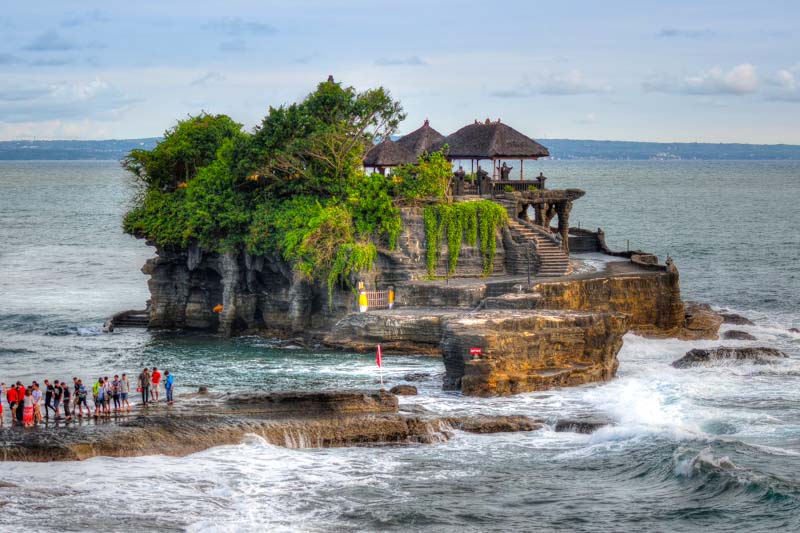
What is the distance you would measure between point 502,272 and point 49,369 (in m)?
19.8

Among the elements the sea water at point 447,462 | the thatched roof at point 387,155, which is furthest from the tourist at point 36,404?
the thatched roof at point 387,155

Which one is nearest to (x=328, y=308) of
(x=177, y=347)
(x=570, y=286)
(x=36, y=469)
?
(x=177, y=347)

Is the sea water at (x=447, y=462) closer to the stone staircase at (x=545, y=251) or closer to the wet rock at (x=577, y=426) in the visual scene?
the wet rock at (x=577, y=426)

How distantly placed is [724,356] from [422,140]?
20334 mm

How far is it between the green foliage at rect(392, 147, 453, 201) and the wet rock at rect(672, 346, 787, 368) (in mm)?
13319

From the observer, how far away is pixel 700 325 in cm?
5328

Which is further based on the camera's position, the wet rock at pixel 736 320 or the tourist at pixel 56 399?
the wet rock at pixel 736 320

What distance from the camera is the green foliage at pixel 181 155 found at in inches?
2392

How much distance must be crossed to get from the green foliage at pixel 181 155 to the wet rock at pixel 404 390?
2330 centimetres

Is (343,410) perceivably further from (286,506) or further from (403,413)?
(286,506)

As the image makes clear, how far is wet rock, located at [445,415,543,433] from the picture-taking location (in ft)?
120

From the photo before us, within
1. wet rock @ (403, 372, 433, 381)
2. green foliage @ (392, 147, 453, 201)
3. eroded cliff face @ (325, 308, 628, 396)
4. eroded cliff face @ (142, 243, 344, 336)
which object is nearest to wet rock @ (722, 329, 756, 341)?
eroded cliff face @ (325, 308, 628, 396)

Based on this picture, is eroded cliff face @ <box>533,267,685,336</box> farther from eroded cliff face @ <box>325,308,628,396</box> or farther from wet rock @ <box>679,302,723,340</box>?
eroded cliff face @ <box>325,308,628,396</box>

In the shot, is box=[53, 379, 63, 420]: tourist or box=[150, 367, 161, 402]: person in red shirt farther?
box=[150, 367, 161, 402]: person in red shirt
